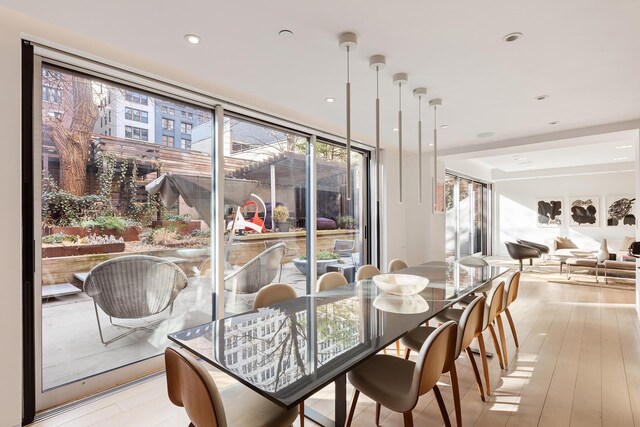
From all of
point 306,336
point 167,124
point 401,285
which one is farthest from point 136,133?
point 401,285

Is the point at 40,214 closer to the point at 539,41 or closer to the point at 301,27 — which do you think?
the point at 301,27

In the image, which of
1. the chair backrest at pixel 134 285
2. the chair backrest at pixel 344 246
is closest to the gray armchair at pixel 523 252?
the chair backrest at pixel 344 246

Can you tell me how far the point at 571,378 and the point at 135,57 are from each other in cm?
445

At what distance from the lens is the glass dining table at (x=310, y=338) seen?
4.28ft

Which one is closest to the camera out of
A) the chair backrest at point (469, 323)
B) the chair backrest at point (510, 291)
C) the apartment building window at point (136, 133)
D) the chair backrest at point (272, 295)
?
the chair backrest at point (469, 323)

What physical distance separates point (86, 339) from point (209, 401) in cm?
197

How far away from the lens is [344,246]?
16.5 ft

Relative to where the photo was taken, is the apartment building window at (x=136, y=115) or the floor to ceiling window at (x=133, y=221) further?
the apartment building window at (x=136, y=115)

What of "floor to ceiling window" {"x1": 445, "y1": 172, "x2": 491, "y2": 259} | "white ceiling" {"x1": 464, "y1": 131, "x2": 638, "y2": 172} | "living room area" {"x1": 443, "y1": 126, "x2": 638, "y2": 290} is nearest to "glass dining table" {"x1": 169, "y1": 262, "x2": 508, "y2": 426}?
"white ceiling" {"x1": 464, "y1": 131, "x2": 638, "y2": 172}

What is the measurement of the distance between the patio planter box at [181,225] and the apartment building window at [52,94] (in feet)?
3.71

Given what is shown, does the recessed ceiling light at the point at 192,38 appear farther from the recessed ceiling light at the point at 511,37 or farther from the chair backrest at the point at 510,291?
the chair backrest at the point at 510,291

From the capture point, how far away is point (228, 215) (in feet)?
11.2

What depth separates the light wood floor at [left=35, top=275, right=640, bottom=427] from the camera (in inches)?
86.0

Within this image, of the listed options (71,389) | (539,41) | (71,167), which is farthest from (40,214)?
(539,41)
